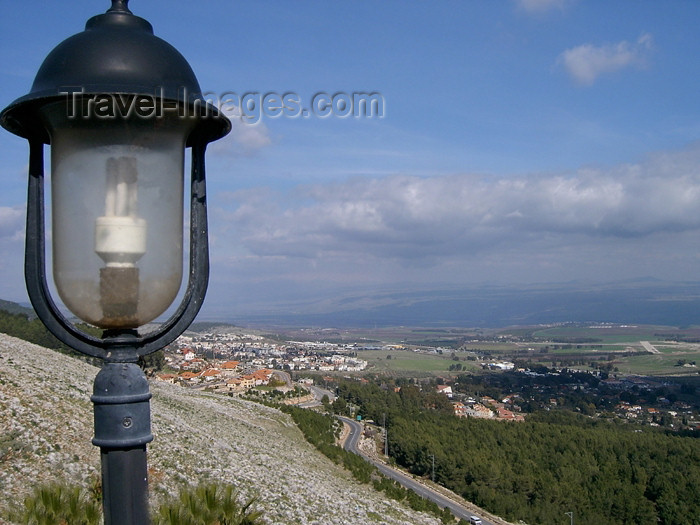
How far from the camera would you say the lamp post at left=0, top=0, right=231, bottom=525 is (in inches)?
62.4

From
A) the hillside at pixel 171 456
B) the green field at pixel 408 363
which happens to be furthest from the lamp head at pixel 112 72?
the green field at pixel 408 363

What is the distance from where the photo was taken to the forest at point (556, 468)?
977 inches

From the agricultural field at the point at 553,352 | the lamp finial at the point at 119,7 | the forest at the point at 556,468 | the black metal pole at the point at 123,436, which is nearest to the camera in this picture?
the black metal pole at the point at 123,436

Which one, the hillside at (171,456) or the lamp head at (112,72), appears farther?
the hillside at (171,456)

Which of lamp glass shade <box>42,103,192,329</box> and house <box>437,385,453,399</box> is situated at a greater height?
lamp glass shade <box>42,103,192,329</box>

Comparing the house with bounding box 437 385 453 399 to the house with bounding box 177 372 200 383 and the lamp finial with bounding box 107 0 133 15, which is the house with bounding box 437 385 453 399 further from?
the lamp finial with bounding box 107 0 133 15

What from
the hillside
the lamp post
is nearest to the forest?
the hillside

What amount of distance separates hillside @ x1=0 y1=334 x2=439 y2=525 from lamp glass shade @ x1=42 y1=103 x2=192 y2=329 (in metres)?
6.91

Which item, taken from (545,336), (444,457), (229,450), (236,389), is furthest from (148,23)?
(545,336)

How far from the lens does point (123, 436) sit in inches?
61.8

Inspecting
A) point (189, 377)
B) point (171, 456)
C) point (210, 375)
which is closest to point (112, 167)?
point (171, 456)

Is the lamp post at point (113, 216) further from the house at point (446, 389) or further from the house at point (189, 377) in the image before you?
the house at point (446, 389)

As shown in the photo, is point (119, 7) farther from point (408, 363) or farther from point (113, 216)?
point (408, 363)

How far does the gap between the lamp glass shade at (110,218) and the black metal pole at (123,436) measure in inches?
5.1
